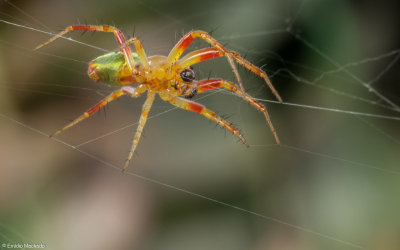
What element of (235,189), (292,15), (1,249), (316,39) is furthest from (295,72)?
(1,249)

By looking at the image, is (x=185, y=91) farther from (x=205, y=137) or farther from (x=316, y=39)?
(x=316, y=39)

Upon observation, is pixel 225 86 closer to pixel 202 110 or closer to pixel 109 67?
pixel 202 110

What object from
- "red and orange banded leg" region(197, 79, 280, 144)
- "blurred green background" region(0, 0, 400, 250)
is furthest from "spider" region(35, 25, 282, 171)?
"blurred green background" region(0, 0, 400, 250)

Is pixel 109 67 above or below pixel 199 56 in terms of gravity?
below

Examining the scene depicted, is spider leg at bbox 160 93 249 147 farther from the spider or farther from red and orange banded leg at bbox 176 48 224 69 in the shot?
red and orange banded leg at bbox 176 48 224 69

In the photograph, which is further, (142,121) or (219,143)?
(219,143)

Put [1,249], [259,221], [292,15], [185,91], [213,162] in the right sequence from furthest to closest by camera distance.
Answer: [292,15] < [213,162] < [259,221] < [185,91] < [1,249]

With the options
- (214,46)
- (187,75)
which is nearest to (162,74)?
(187,75)

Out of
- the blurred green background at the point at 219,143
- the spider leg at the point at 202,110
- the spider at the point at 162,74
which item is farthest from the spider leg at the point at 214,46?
the blurred green background at the point at 219,143
